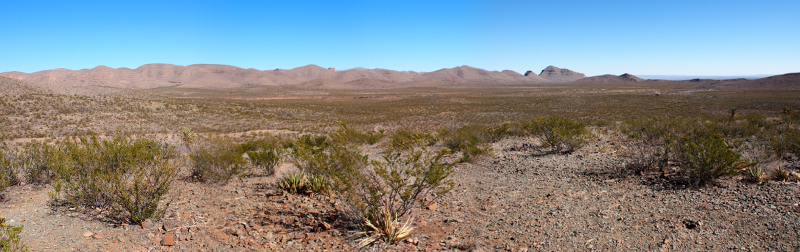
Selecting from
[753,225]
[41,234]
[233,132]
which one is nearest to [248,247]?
[41,234]

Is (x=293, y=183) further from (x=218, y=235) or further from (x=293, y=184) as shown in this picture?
(x=218, y=235)

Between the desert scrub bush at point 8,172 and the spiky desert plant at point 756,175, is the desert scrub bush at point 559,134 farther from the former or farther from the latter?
the desert scrub bush at point 8,172

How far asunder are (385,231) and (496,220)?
5.74 ft

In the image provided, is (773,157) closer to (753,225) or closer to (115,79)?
(753,225)

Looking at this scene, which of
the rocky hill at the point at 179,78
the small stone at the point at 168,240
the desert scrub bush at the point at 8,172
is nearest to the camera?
the small stone at the point at 168,240

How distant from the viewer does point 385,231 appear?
16.4 ft

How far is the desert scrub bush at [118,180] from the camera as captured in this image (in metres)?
5.16

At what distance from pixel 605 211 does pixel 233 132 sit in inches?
840

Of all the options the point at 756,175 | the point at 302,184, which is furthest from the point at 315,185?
the point at 756,175

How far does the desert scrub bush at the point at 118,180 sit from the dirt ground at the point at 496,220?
0.74 ft

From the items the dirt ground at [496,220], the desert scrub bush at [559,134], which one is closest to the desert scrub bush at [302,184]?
the dirt ground at [496,220]

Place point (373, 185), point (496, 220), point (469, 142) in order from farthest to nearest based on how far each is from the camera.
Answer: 1. point (469, 142)
2. point (496, 220)
3. point (373, 185)

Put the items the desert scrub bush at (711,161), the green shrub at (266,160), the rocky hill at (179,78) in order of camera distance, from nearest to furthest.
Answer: the desert scrub bush at (711,161)
the green shrub at (266,160)
the rocky hill at (179,78)

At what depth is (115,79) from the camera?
141875mm
